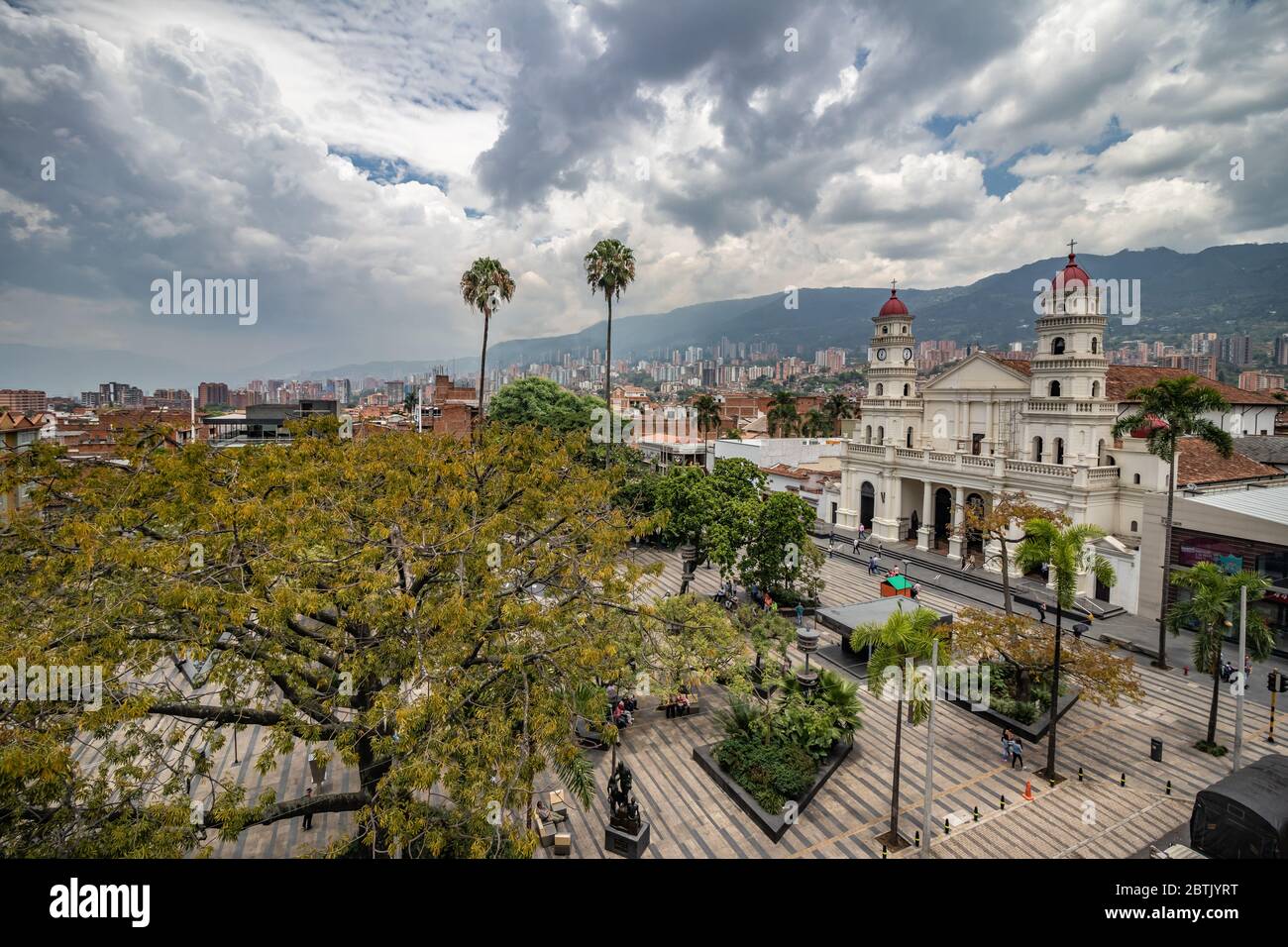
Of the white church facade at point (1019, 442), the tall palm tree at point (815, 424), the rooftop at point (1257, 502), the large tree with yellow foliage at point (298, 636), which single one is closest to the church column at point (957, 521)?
the white church facade at point (1019, 442)

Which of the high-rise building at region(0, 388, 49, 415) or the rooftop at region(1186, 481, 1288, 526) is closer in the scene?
the rooftop at region(1186, 481, 1288, 526)

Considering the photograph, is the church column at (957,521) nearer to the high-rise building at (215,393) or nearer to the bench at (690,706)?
the bench at (690,706)

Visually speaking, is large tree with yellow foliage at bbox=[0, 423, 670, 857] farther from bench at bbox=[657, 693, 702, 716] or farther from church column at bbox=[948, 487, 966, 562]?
church column at bbox=[948, 487, 966, 562]

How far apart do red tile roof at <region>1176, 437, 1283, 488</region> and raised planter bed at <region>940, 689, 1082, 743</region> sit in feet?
56.8

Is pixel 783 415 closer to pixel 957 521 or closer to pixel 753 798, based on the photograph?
pixel 957 521

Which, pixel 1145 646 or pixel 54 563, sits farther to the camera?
pixel 1145 646

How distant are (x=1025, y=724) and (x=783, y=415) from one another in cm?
4753

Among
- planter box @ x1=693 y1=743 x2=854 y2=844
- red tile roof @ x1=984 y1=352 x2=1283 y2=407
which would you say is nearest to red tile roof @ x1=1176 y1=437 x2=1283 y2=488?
red tile roof @ x1=984 y1=352 x2=1283 y2=407

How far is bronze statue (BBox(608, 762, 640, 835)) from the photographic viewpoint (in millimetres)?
14656

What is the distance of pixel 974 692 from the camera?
21.3m

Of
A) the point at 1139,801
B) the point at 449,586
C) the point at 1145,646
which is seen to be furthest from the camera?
the point at 1145,646
